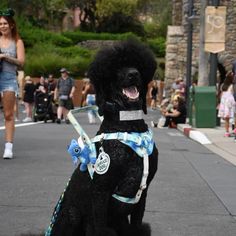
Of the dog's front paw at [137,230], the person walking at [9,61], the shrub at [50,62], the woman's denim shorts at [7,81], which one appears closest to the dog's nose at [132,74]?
the dog's front paw at [137,230]

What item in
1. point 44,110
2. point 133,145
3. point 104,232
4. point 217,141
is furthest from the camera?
point 44,110

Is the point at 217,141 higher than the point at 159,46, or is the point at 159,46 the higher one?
the point at 159,46

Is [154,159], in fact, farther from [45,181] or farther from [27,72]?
[27,72]

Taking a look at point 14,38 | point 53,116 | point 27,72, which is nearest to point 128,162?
point 14,38

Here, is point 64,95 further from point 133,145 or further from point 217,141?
point 133,145

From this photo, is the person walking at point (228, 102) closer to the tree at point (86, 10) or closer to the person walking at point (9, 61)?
the person walking at point (9, 61)

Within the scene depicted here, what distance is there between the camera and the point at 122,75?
389 centimetres

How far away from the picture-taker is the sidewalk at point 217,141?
11.5 metres

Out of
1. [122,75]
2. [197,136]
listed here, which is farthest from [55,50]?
[122,75]

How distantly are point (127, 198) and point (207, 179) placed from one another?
454 cm

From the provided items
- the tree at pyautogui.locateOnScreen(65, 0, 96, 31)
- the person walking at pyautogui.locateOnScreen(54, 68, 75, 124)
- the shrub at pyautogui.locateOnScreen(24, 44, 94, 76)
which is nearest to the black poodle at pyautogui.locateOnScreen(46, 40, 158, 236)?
the person walking at pyautogui.locateOnScreen(54, 68, 75, 124)

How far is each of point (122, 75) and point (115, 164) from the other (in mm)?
554

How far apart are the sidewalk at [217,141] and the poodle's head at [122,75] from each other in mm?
6265

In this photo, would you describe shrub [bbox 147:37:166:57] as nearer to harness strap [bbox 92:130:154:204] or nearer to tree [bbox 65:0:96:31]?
tree [bbox 65:0:96:31]
